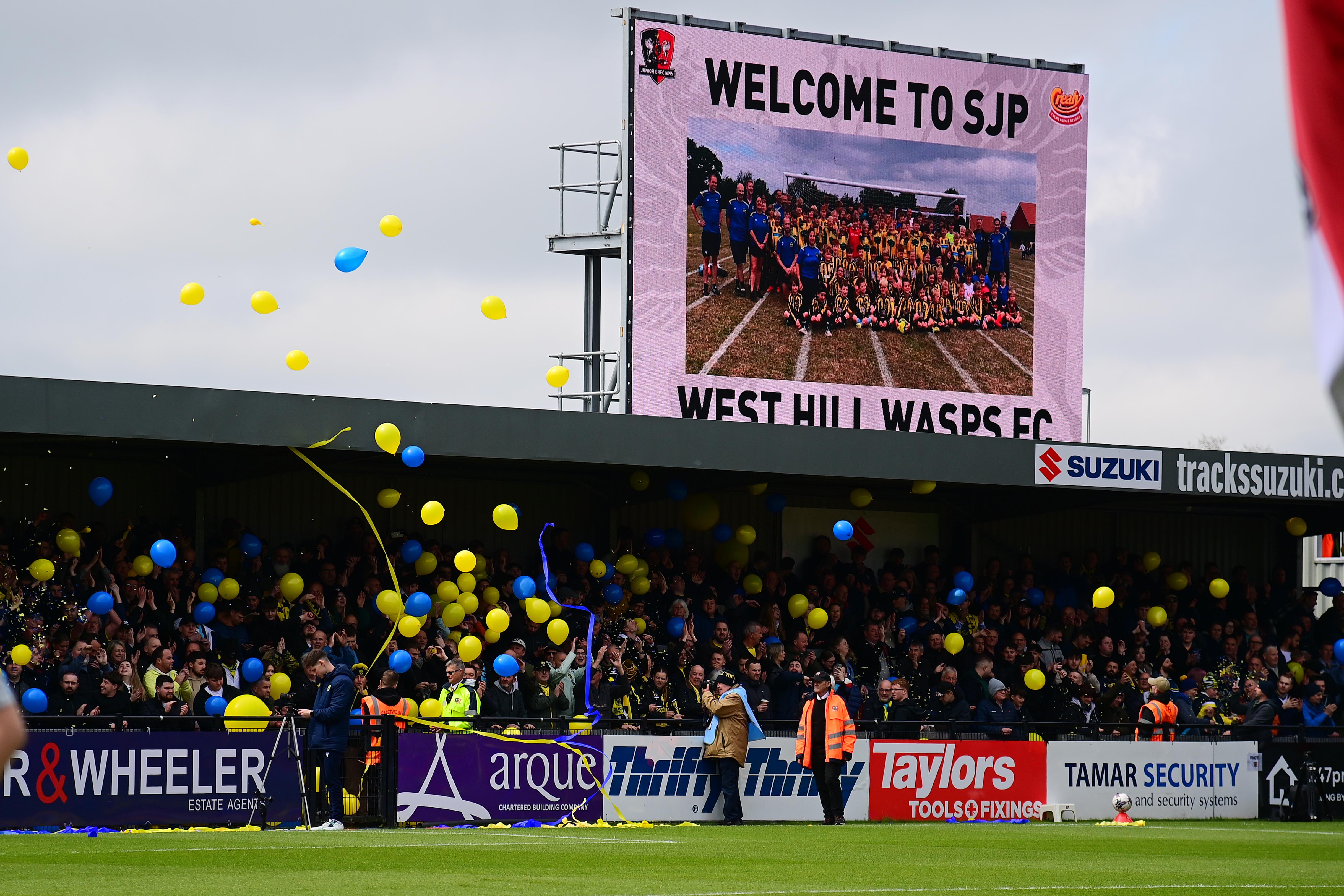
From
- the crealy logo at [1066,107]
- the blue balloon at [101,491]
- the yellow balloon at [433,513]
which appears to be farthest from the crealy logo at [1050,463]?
the blue balloon at [101,491]

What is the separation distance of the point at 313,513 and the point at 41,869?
13.4m

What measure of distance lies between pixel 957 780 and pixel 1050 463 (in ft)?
21.2

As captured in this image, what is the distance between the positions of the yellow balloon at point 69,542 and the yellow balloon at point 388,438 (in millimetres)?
3616

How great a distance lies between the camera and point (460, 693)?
20.9m

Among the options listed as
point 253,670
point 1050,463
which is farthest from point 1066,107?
point 253,670

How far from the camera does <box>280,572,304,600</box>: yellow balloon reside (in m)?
22.3

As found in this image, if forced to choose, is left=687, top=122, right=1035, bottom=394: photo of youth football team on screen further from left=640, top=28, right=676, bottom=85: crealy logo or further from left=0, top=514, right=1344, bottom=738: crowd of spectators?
left=0, top=514, right=1344, bottom=738: crowd of spectators

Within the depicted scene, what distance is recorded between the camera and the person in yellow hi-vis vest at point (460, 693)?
20812mm

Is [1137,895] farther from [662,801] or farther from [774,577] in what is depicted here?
[774,577]

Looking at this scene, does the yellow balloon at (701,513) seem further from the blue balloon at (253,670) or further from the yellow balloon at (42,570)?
the yellow balloon at (42,570)

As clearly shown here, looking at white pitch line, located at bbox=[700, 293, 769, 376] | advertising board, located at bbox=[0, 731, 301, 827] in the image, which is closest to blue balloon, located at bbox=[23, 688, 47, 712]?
advertising board, located at bbox=[0, 731, 301, 827]

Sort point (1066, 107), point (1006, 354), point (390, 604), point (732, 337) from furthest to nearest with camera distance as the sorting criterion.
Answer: point (1066, 107)
point (1006, 354)
point (732, 337)
point (390, 604)

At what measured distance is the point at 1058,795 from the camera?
A: 22797 mm

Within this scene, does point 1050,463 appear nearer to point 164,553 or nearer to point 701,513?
point 701,513
